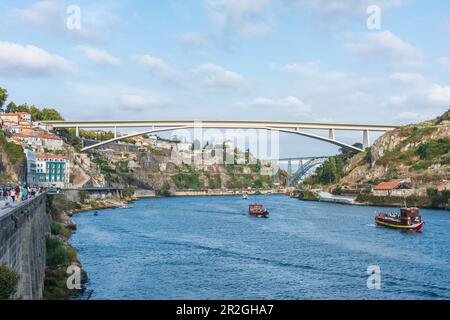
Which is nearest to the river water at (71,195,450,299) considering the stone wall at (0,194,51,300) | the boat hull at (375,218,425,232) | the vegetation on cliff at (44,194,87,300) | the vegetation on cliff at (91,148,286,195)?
the boat hull at (375,218,425,232)

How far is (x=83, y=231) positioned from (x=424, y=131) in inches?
3078

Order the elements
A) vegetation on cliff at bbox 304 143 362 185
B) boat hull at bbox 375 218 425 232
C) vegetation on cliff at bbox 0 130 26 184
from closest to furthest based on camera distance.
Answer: boat hull at bbox 375 218 425 232 → vegetation on cliff at bbox 0 130 26 184 → vegetation on cliff at bbox 304 143 362 185

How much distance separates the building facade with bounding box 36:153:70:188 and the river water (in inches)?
1376

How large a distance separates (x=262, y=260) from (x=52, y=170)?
63.4 metres

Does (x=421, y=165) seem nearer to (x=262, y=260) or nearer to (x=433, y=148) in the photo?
(x=433, y=148)

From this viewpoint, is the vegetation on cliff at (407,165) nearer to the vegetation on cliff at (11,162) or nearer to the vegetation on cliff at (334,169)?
the vegetation on cliff at (334,169)

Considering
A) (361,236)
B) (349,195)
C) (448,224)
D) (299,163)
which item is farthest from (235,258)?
(299,163)

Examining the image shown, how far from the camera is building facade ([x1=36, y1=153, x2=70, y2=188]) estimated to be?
8591 cm

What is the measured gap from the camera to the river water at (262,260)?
82.8ft

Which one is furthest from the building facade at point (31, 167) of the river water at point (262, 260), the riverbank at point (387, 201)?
the riverbank at point (387, 201)

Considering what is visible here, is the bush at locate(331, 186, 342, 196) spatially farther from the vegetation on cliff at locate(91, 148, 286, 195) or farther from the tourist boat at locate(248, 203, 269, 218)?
the vegetation on cliff at locate(91, 148, 286, 195)

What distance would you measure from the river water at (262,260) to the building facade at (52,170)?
34940mm

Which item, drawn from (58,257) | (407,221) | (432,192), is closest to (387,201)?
(432,192)
